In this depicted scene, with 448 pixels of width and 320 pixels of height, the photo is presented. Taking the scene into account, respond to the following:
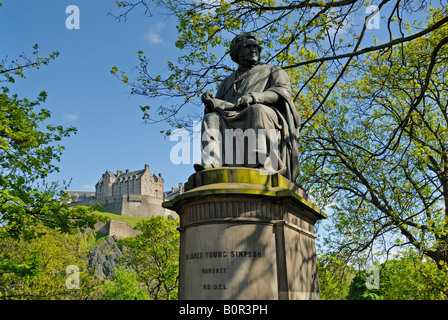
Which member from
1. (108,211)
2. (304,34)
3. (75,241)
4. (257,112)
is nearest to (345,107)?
(304,34)

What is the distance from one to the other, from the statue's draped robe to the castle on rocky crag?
220 ft

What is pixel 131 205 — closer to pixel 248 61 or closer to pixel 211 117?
pixel 248 61

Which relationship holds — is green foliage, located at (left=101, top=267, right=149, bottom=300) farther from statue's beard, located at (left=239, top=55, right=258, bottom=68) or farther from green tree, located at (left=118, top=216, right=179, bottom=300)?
statue's beard, located at (left=239, top=55, right=258, bottom=68)

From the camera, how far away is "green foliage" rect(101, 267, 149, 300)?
3428cm

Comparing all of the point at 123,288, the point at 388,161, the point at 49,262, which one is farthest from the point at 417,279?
the point at 123,288

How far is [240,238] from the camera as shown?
4016mm

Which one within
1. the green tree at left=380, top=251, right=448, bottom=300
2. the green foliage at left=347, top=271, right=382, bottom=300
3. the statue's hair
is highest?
the statue's hair

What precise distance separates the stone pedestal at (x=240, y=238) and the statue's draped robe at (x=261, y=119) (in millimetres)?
401

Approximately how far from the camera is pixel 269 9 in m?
8.06

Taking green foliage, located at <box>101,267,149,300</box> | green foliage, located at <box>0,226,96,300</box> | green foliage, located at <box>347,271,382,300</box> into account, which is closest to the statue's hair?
green foliage, located at <box>0,226,96,300</box>

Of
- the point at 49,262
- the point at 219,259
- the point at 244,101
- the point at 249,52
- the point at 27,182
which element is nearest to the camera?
the point at 219,259

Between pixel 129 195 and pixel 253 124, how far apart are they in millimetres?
84869

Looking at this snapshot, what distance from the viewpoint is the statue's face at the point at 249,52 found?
561 cm

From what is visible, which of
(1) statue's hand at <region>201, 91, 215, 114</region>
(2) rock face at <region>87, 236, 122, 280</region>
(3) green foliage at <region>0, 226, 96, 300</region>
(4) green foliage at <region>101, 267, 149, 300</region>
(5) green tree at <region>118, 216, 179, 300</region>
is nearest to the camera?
(1) statue's hand at <region>201, 91, 215, 114</region>
